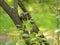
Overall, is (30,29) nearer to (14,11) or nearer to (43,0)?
(14,11)

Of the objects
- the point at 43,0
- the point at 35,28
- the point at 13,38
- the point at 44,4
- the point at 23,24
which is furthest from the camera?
the point at 44,4

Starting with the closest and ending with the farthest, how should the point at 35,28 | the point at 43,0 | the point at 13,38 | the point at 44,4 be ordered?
the point at 13,38 < the point at 35,28 < the point at 43,0 < the point at 44,4

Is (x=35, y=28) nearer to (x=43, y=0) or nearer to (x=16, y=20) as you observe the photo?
(x=16, y=20)

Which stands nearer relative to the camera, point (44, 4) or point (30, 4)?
point (44, 4)

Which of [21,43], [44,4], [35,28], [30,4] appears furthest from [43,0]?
[21,43]

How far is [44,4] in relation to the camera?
15.7 feet

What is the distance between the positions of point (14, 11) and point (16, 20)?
83 mm

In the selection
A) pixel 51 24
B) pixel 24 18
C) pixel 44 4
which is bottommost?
Answer: pixel 51 24

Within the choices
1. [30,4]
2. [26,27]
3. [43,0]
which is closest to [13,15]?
[26,27]

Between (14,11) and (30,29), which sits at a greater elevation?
(14,11)

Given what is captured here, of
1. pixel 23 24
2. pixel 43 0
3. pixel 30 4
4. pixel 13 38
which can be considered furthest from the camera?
pixel 30 4

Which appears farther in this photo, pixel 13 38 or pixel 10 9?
pixel 10 9

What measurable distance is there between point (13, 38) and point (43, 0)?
9.13 ft

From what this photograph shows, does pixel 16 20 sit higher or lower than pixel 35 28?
higher
